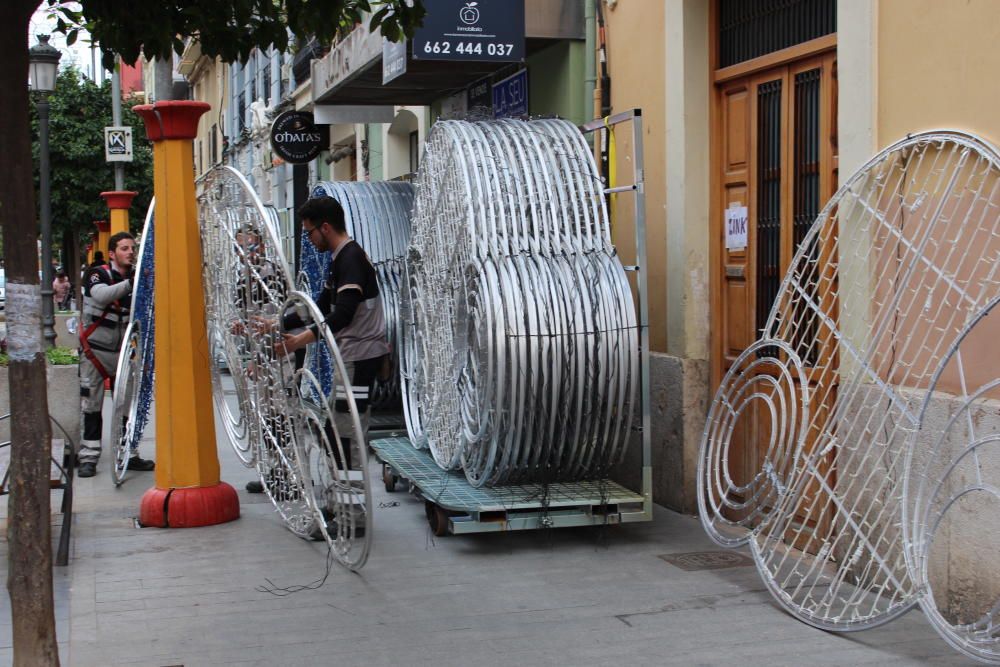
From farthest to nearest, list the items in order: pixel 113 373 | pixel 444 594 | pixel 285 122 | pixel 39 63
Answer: pixel 285 122, pixel 39 63, pixel 113 373, pixel 444 594

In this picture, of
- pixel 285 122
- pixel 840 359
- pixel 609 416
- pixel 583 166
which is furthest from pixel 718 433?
pixel 285 122

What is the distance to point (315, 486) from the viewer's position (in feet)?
22.1

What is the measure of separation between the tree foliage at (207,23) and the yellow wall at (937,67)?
7.20ft

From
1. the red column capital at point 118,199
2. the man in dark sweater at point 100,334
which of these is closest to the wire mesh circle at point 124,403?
the man in dark sweater at point 100,334

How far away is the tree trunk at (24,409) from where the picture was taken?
398cm

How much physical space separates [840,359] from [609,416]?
4.35 ft

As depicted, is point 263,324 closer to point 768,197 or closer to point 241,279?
point 241,279

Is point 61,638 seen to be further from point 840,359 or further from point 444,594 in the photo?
point 840,359

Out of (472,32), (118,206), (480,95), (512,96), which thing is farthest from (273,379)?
(118,206)

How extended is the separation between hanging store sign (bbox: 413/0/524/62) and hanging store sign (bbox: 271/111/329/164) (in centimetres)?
717

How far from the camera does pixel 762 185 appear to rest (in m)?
7.09

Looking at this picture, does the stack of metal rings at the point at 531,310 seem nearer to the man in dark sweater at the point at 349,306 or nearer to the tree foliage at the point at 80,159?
the man in dark sweater at the point at 349,306

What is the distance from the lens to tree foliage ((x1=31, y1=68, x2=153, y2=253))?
2812cm

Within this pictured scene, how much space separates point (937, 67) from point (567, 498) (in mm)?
2930
